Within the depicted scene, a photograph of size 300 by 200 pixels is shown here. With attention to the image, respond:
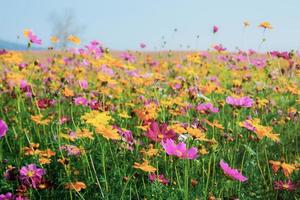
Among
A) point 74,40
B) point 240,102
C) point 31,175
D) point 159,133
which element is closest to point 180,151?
point 159,133

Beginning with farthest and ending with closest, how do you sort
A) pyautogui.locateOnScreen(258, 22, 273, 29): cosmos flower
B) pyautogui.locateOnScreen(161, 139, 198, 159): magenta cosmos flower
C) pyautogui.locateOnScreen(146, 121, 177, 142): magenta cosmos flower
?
pyautogui.locateOnScreen(258, 22, 273, 29): cosmos flower < pyautogui.locateOnScreen(146, 121, 177, 142): magenta cosmos flower < pyautogui.locateOnScreen(161, 139, 198, 159): magenta cosmos flower

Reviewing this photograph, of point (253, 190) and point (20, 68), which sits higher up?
point (20, 68)

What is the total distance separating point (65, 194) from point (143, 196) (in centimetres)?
33

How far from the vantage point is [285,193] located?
2.22 metres

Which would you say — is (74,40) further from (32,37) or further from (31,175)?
(31,175)

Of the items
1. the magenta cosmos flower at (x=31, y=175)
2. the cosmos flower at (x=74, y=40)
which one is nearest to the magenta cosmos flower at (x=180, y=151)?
the magenta cosmos flower at (x=31, y=175)

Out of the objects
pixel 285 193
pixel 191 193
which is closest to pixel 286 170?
pixel 285 193

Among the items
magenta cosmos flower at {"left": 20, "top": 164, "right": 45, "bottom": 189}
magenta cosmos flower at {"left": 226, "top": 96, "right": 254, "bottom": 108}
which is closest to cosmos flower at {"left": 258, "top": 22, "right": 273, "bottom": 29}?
magenta cosmos flower at {"left": 226, "top": 96, "right": 254, "bottom": 108}

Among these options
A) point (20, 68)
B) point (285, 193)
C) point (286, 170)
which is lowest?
point (285, 193)

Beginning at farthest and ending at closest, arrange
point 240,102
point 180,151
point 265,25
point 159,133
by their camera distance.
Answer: point 265,25 → point 240,102 → point 159,133 → point 180,151

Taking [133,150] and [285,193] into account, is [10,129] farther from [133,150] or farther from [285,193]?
[285,193]

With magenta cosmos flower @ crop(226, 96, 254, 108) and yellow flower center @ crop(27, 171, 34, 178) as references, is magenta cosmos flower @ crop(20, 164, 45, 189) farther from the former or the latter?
magenta cosmos flower @ crop(226, 96, 254, 108)

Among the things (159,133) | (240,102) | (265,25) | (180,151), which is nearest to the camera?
(180,151)

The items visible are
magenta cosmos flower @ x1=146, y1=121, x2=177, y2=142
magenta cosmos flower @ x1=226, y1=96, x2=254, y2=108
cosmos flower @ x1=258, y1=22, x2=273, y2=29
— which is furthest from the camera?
cosmos flower @ x1=258, y1=22, x2=273, y2=29
